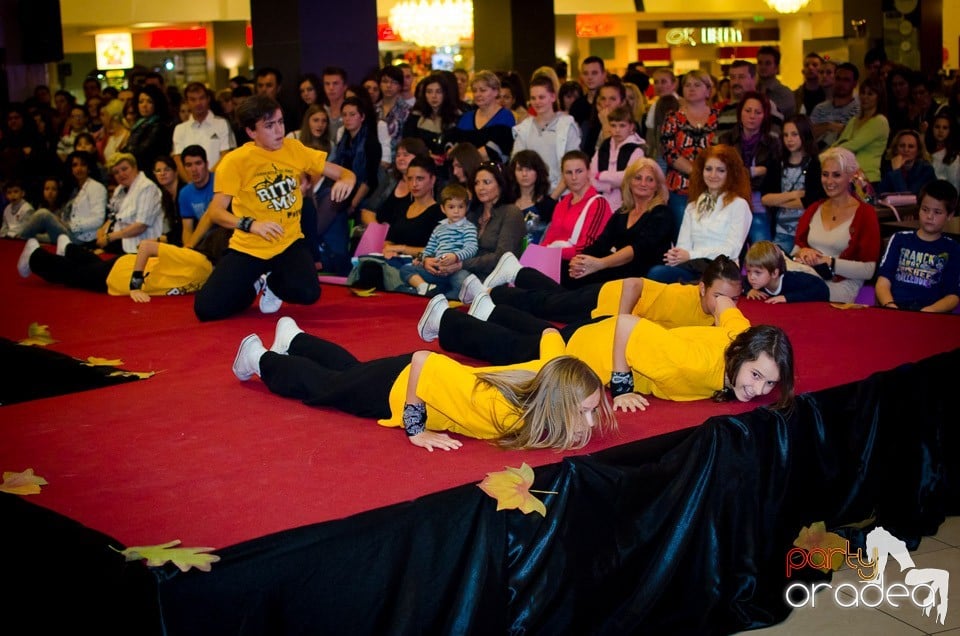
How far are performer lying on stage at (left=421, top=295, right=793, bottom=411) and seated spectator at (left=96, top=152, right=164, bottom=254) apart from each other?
438 cm

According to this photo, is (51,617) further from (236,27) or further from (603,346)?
(236,27)

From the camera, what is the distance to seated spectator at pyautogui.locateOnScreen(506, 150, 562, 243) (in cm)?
637

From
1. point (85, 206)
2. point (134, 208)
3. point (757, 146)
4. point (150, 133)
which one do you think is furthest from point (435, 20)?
point (757, 146)

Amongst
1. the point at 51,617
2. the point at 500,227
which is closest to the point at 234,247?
the point at 500,227

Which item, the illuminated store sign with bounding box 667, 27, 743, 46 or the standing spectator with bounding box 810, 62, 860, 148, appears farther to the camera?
the illuminated store sign with bounding box 667, 27, 743, 46

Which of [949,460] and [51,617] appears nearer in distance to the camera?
[51,617]

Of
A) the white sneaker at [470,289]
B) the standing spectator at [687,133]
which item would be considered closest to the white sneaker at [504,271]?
the white sneaker at [470,289]

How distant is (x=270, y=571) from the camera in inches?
99.4

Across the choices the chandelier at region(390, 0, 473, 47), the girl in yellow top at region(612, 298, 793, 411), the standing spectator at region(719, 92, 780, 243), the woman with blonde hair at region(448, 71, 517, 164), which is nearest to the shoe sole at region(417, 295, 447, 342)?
the girl in yellow top at region(612, 298, 793, 411)

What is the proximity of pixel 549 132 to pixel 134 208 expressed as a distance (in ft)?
9.61

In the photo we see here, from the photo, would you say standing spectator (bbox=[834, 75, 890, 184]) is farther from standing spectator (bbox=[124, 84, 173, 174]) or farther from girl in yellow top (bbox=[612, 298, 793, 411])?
standing spectator (bbox=[124, 84, 173, 174])

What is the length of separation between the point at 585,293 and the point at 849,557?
1.69m

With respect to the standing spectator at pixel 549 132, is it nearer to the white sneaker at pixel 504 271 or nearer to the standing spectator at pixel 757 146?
the standing spectator at pixel 757 146

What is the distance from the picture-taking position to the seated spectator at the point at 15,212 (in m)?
9.38
